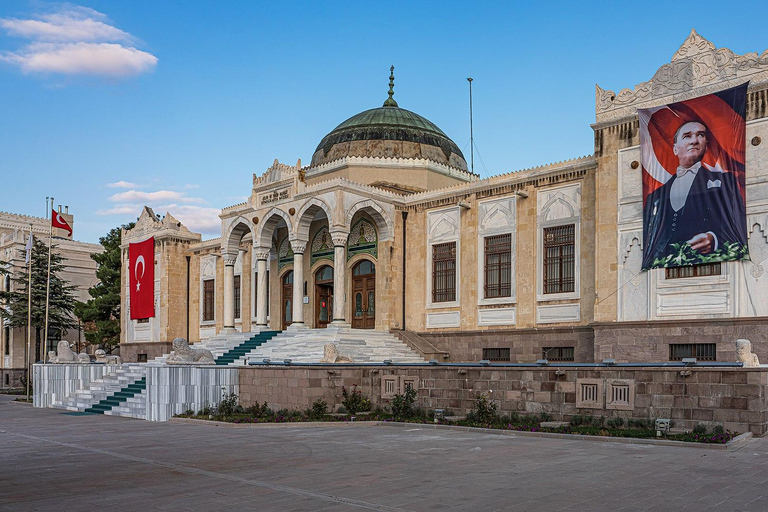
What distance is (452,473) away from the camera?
10.2 meters

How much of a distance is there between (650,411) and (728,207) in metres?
6.70

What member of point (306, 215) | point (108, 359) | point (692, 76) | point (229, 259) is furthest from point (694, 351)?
point (108, 359)

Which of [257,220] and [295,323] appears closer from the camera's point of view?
[295,323]

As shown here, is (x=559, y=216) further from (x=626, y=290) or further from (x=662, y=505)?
(x=662, y=505)

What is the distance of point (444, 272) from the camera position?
26.2 meters

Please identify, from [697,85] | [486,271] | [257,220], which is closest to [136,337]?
[257,220]

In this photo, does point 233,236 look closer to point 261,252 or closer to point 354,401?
point 261,252

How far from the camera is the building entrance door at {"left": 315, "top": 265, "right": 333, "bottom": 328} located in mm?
29609

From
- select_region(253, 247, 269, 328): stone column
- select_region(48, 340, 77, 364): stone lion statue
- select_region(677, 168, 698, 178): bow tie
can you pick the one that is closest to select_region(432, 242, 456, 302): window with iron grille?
select_region(253, 247, 269, 328): stone column

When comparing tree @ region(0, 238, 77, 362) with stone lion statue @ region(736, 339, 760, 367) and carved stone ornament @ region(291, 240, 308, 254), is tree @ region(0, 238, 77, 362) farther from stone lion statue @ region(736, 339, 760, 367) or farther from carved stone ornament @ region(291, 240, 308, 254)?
stone lion statue @ region(736, 339, 760, 367)

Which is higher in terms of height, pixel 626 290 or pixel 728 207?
pixel 728 207

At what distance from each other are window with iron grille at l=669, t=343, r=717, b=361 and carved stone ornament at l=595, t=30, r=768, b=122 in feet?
20.7

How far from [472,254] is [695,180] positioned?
8293 mm

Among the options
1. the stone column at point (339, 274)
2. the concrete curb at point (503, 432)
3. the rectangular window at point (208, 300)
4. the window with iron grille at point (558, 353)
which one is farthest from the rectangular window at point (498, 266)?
the rectangular window at point (208, 300)
